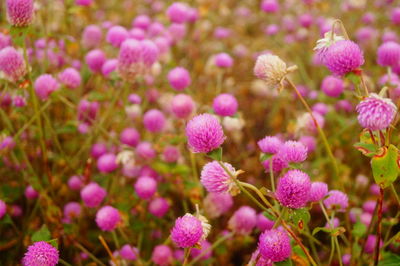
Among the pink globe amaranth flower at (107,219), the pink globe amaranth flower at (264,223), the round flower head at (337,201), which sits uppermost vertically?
the round flower head at (337,201)

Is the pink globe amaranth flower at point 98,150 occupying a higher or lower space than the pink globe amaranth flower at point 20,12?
lower

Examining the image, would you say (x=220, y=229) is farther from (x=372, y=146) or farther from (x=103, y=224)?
(x=372, y=146)

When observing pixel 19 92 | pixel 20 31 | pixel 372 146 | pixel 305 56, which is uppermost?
pixel 20 31

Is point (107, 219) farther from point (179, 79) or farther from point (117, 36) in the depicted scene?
point (117, 36)

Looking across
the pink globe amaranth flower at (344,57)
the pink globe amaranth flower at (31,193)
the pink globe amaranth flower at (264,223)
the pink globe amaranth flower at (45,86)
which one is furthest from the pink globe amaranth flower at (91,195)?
the pink globe amaranth flower at (344,57)

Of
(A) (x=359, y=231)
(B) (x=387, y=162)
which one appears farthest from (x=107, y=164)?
(B) (x=387, y=162)

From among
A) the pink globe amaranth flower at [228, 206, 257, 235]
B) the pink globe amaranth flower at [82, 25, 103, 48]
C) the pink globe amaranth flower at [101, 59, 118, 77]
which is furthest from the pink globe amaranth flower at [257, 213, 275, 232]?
the pink globe amaranth flower at [82, 25, 103, 48]

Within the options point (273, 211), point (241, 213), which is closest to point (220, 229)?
point (241, 213)

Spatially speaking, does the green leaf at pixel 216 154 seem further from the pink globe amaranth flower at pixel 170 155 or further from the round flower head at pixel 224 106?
the pink globe amaranth flower at pixel 170 155
